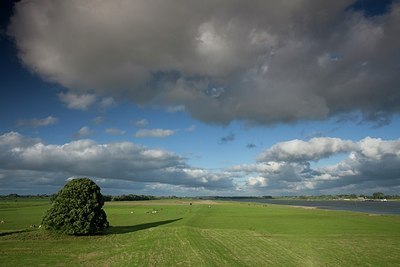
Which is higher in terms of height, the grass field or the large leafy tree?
the large leafy tree

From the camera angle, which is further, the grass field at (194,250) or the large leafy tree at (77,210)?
the large leafy tree at (77,210)

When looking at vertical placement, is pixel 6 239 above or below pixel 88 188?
below

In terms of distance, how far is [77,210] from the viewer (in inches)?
2532

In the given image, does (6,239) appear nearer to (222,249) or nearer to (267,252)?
(222,249)

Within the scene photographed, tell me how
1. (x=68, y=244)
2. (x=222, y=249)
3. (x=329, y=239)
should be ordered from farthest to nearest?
1. (x=329, y=239)
2. (x=68, y=244)
3. (x=222, y=249)

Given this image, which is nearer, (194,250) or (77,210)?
(194,250)

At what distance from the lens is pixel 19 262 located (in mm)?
38312

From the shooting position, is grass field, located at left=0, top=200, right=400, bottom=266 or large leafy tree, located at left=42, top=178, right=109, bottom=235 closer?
grass field, located at left=0, top=200, right=400, bottom=266

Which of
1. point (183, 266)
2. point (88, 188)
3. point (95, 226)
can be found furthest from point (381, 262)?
point (88, 188)

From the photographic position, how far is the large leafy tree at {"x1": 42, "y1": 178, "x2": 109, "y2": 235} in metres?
62.6

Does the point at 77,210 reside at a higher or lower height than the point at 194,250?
higher

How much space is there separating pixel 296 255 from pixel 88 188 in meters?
44.8

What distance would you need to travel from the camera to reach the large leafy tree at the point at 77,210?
205ft

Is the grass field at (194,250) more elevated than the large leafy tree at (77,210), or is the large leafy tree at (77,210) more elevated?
the large leafy tree at (77,210)
